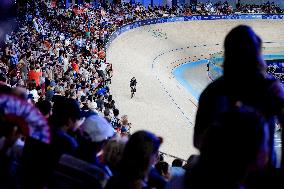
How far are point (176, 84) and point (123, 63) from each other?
112 inches

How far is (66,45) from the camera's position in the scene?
2161cm

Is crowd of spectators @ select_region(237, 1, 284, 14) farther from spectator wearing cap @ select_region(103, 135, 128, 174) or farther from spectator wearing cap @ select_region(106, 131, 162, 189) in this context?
spectator wearing cap @ select_region(106, 131, 162, 189)

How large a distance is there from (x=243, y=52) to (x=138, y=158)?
787mm

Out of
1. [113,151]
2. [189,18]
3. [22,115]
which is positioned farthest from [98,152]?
[189,18]

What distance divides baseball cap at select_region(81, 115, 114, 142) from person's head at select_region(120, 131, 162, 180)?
0.59m

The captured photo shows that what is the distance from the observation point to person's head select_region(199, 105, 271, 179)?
219cm

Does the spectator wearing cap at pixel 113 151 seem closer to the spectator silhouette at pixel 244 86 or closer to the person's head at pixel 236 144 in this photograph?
the spectator silhouette at pixel 244 86

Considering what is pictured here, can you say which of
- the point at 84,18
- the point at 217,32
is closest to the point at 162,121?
the point at 84,18

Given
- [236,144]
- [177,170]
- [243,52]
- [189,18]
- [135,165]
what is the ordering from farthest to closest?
[189,18]
[177,170]
[243,52]
[135,165]
[236,144]

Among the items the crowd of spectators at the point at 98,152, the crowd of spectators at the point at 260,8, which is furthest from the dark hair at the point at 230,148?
the crowd of spectators at the point at 260,8

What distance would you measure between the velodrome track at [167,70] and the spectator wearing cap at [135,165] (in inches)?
502

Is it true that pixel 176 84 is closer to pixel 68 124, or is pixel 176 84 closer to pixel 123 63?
pixel 123 63

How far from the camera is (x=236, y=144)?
219 cm

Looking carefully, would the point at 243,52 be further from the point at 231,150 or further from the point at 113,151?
the point at 113,151
